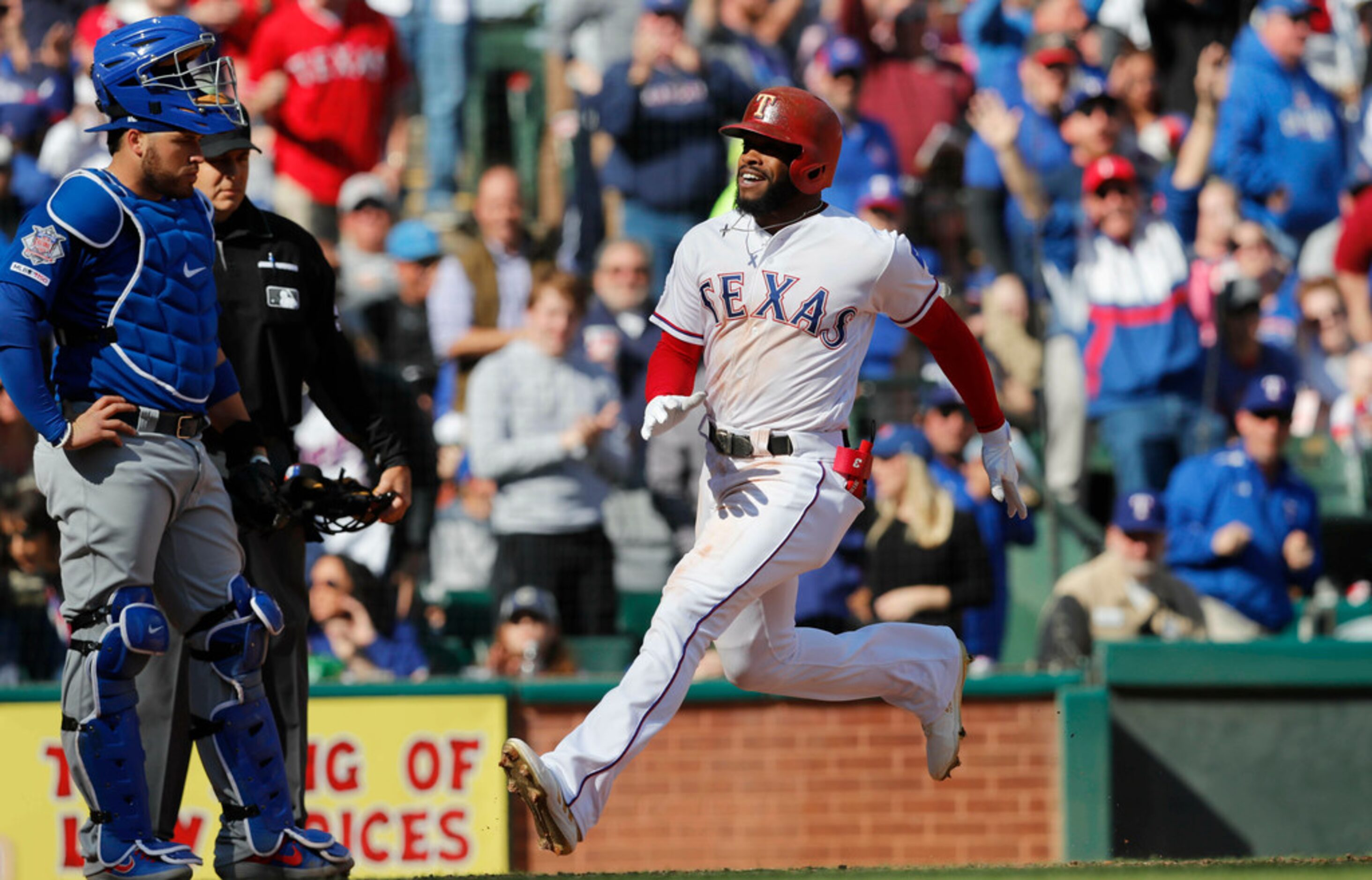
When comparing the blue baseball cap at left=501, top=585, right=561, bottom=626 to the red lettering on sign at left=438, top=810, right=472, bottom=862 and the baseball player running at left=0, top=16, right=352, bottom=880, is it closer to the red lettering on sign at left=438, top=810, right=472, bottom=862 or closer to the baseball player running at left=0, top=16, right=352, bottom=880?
the red lettering on sign at left=438, top=810, right=472, bottom=862

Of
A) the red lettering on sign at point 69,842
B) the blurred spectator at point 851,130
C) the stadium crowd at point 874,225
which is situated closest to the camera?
the red lettering on sign at point 69,842

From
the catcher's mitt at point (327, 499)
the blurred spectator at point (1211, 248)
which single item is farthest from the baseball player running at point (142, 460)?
the blurred spectator at point (1211, 248)

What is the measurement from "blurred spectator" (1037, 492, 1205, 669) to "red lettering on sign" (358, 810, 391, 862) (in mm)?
2738

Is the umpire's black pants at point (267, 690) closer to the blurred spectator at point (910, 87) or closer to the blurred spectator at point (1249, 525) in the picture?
the blurred spectator at point (1249, 525)

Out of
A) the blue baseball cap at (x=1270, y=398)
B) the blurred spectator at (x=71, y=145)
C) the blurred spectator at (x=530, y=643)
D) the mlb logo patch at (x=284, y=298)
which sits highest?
the blurred spectator at (x=71, y=145)

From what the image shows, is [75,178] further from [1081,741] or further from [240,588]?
[1081,741]

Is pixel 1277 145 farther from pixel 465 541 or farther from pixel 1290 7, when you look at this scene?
pixel 465 541

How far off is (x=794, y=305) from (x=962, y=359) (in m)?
0.55

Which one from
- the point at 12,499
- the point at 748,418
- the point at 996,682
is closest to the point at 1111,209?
the point at 996,682

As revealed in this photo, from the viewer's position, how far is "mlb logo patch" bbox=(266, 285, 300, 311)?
5340mm

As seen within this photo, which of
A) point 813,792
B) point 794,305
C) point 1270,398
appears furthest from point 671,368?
point 1270,398

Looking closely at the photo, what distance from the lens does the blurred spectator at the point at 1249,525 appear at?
791 cm

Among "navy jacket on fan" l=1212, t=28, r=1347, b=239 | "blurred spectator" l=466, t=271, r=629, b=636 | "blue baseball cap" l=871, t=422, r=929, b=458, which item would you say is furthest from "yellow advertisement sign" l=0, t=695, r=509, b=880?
"navy jacket on fan" l=1212, t=28, r=1347, b=239

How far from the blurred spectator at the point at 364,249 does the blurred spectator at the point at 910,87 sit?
8.17 ft
